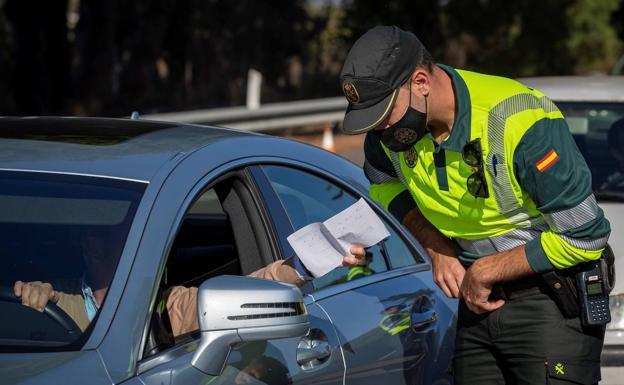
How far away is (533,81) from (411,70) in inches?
185

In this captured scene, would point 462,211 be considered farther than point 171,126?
No

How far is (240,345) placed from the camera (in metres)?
3.52

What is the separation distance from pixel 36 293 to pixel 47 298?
35mm

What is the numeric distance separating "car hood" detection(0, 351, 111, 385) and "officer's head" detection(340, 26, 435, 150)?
104 centimetres

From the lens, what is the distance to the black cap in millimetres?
3705

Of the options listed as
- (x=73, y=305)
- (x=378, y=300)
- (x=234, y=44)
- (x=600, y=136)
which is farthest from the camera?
(x=234, y=44)

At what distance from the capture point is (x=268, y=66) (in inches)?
991

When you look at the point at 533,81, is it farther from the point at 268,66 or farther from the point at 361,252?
the point at 268,66

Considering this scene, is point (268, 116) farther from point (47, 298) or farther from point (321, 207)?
point (47, 298)

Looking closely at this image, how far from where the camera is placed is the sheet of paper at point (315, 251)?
3.79 metres

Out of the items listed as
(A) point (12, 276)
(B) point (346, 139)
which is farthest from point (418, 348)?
(B) point (346, 139)

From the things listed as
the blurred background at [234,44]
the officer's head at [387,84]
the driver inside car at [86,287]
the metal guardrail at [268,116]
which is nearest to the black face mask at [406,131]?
the officer's head at [387,84]

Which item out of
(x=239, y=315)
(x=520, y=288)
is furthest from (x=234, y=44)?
(x=239, y=315)

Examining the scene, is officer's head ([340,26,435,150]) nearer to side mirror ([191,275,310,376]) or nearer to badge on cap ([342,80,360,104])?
badge on cap ([342,80,360,104])
